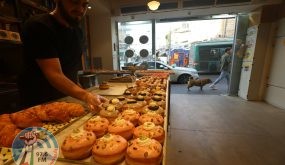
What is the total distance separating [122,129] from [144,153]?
233 mm

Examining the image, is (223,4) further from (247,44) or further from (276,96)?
(276,96)

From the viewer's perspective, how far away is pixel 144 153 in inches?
25.2

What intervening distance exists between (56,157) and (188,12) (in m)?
4.99

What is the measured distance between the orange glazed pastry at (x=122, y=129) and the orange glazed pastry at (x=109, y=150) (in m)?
0.11

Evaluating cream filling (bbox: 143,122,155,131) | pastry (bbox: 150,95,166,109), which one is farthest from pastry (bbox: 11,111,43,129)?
pastry (bbox: 150,95,166,109)

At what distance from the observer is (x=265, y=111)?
3734 mm

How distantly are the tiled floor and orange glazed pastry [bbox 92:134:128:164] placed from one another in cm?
154

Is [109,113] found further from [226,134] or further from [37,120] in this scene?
[226,134]

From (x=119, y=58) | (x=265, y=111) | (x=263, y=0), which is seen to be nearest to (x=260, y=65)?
(x=265, y=111)

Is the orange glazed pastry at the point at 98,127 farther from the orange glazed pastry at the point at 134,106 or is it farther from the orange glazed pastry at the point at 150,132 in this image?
the orange glazed pastry at the point at 134,106

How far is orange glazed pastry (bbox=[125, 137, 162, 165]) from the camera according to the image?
63cm

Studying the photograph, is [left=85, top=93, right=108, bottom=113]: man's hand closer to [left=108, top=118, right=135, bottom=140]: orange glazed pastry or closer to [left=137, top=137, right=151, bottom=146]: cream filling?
[left=108, top=118, right=135, bottom=140]: orange glazed pastry

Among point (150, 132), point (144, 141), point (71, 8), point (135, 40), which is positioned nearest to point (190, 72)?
point (135, 40)

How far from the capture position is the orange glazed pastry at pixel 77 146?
0.66 meters
